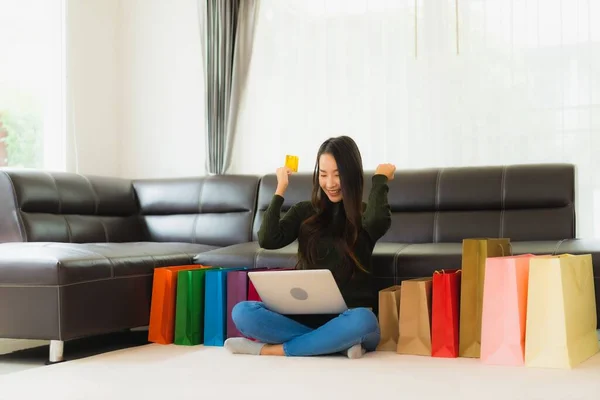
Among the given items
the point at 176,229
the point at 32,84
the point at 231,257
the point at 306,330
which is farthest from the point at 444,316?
the point at 32,84

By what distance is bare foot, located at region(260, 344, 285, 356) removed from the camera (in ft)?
10.2

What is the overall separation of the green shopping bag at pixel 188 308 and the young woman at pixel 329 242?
353mm

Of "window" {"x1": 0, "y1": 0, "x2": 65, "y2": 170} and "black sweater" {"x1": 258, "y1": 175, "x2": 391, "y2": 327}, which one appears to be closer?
"black sweater" {"x1": 258, "y1": 175, "x2": 391, "y2": 327}

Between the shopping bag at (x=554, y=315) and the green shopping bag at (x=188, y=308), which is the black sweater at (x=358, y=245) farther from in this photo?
the shopping bag at (x=554, y=315)

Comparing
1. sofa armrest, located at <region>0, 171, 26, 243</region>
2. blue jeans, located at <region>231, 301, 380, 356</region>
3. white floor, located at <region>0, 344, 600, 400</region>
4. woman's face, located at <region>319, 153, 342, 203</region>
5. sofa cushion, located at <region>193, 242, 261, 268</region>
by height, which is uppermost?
woman's face, located at <region>319, 153, 342, 203</region>

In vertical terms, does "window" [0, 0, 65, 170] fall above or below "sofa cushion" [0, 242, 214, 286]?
above

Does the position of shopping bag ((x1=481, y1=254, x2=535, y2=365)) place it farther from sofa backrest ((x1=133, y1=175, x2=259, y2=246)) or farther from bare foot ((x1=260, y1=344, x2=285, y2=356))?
sofa backrest ((x1=133, y1=175, x2=259, y2=246))

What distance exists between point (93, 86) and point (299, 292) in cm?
288

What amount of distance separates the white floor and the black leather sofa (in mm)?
305

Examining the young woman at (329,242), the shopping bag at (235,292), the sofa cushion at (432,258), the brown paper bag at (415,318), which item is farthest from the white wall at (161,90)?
the brown paper bag at (415,318)

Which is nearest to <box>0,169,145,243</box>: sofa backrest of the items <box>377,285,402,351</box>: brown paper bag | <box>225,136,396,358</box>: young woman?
<box>225,136,396,358</box>: young woman

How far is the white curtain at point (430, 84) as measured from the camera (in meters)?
4.19

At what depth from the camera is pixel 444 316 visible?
307 cm

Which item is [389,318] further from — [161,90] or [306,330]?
[161,90]
